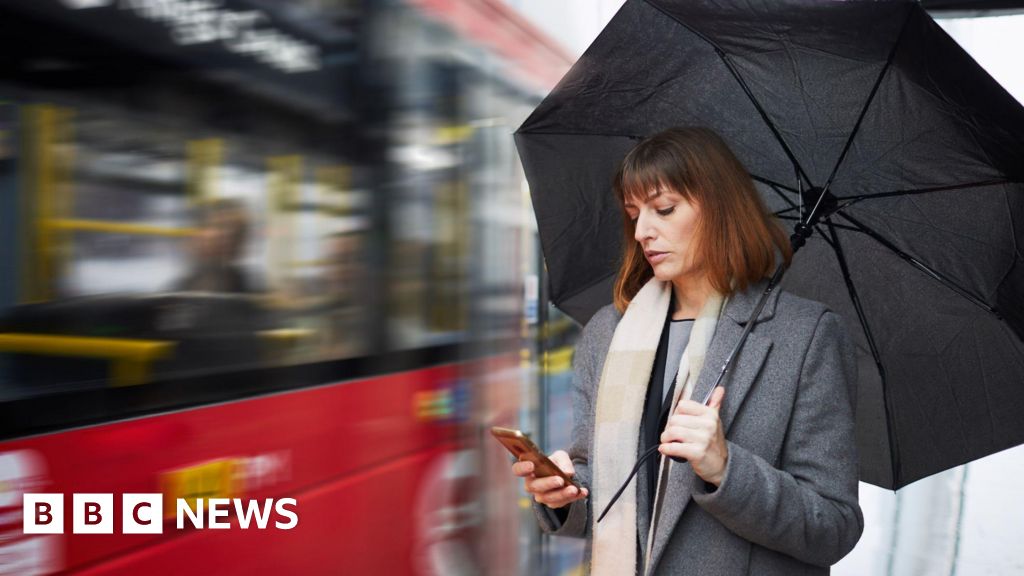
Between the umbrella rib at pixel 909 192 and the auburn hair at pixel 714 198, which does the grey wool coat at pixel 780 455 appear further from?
the umbrella rib at pixel 909 192

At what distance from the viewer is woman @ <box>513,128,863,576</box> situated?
1681 millimetres

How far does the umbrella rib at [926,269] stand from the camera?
85.7 inches

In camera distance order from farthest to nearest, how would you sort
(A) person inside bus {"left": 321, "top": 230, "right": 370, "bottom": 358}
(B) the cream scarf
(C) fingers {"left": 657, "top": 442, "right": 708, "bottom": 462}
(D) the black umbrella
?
1. (A) person inside bus {"left": 321, "top": 230, "right": 370, "bottom": 358}
2. (D) the black umbrella
3. (B) the cream scarf
4. (C) fingers {"left": 657, "top": 442, "right": 708, "bottom": 462}

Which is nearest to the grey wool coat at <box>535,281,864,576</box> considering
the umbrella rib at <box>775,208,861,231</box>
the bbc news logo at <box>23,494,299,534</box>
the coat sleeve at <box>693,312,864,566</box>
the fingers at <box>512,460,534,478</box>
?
the coat sleeve at <box>693,312,864,566</box>

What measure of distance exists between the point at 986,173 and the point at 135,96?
1873 millimetres

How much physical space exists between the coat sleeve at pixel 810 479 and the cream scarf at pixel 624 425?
167 mm

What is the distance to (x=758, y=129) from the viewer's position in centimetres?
222

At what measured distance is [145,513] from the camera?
2.23 metres

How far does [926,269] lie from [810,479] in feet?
2.38

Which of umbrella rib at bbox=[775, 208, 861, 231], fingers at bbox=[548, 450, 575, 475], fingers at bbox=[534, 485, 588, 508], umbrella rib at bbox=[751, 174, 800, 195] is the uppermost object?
umbrella rib at bbox=[751, 174, 800, 195]

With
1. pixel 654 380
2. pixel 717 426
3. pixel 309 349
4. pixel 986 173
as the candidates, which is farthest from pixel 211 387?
pixel 986 173

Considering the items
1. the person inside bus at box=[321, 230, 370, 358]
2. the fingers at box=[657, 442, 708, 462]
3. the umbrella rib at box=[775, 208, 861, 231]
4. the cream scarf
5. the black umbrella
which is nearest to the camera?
the fingers at box=[657, 442, 708, 462]

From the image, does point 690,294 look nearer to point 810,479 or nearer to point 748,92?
point 810,479

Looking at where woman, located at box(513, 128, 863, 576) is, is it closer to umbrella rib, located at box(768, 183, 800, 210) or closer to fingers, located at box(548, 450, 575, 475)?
fingers, located at box(548, 450, 575, 475)
